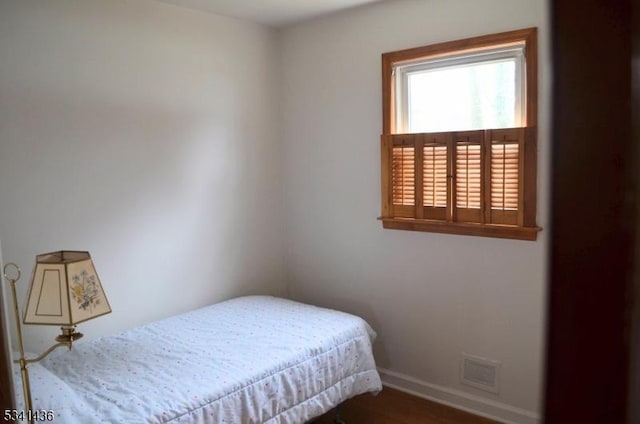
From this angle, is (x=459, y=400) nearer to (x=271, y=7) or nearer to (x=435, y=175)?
(x=435, y=175)

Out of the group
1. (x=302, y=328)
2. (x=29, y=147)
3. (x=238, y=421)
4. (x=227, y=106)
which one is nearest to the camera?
(x=238, y=421)

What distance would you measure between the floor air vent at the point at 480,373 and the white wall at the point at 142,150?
4.71 feet

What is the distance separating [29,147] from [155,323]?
1.11 m

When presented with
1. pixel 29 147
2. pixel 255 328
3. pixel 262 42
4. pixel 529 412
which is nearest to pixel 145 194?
pixel 29 147

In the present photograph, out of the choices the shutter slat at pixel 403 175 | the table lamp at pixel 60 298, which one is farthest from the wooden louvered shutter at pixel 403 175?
the table lamp at pixel 60 298

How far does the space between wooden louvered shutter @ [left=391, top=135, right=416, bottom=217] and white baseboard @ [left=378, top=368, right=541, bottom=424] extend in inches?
41.4

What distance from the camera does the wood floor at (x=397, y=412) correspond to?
2.76 meters

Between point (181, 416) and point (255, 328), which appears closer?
point (181, 416)

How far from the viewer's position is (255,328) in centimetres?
265

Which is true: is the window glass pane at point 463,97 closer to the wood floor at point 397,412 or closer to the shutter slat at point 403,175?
the shutter slat at point 403,175

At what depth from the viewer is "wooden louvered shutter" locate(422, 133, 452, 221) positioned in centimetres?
276

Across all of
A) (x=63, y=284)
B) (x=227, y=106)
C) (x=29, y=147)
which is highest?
(x=227, y=106)

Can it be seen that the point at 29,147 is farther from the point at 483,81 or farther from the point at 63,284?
the point at 483,81

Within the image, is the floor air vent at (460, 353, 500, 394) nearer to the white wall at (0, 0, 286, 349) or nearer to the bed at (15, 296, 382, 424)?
the bed at (15, 296, 382, 424)
